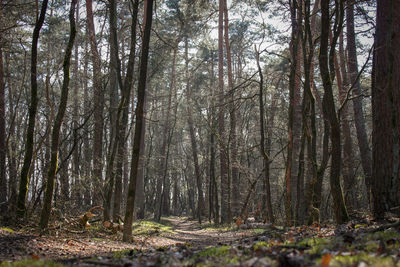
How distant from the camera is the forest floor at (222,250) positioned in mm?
2945

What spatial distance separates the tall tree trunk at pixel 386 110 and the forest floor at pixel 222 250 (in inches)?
28.4

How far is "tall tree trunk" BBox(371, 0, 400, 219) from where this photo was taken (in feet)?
21.4

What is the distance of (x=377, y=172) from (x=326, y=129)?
3.74 m

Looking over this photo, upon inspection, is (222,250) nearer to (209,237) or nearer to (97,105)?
(97,105)

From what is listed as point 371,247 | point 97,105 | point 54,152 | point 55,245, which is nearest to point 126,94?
point 97,105

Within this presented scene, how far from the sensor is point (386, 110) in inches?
273

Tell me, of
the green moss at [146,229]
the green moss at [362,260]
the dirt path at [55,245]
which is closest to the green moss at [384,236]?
the green moss at [362,260]

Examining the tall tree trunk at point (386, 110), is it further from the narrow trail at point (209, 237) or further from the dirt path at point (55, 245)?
the dirt path at point (55, 245)

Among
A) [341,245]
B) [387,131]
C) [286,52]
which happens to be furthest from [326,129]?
[341,245]

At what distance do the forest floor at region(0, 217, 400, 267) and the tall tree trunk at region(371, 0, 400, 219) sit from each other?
2.36 feet

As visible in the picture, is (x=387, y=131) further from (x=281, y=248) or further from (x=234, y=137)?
(x=234, y=137)

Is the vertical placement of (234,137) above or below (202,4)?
below

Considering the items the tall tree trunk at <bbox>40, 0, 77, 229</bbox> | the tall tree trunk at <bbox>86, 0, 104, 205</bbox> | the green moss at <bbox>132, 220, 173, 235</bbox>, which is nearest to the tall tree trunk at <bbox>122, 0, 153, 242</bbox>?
the tall tree trunk at <bbox>40, 0, 77, 229</bbox>

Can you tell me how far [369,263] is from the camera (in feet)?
8.59
